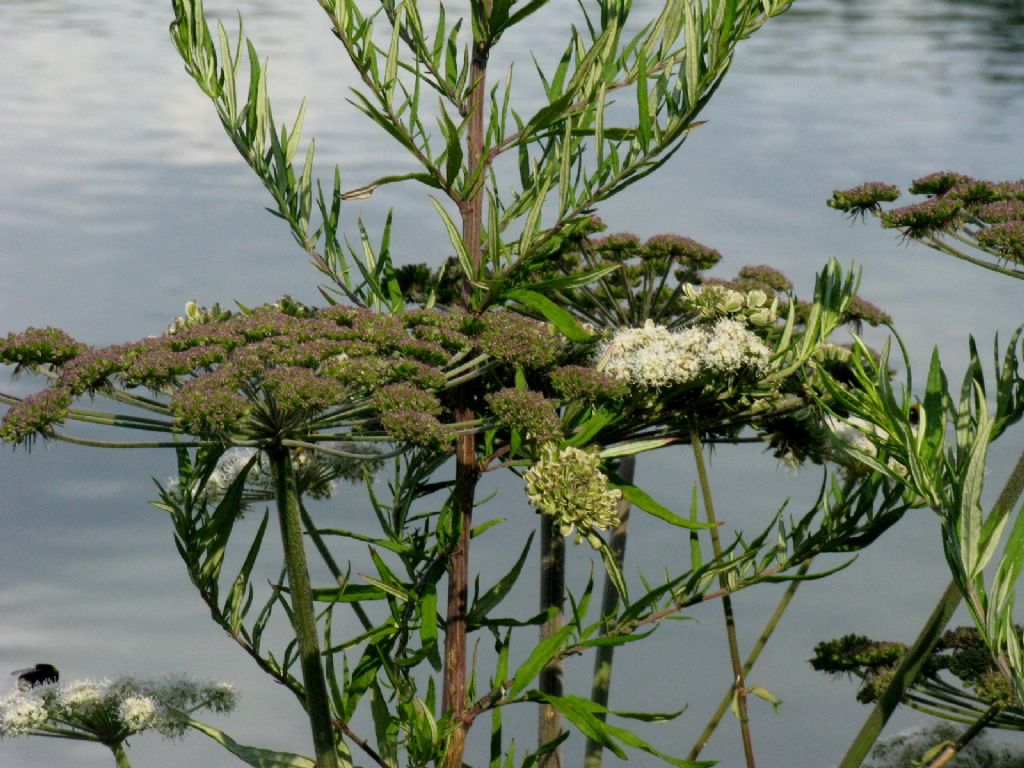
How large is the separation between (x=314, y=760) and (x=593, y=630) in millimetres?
1093

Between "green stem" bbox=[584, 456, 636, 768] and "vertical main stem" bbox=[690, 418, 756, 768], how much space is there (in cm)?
82

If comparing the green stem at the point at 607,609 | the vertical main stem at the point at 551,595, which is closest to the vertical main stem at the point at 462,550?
the vertical main stem at the point at 551,595

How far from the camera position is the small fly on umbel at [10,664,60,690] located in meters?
5.31

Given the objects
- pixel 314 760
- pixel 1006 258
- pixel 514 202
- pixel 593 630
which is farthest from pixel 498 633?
pixel 1006 258

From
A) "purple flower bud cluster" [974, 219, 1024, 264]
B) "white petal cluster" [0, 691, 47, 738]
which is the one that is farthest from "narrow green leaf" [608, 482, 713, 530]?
"white petal cluster" [0, 691, 47, 738]

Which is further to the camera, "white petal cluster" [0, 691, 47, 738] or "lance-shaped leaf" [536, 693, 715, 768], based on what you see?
"white petal cluster" [0, 691, 47, 738]

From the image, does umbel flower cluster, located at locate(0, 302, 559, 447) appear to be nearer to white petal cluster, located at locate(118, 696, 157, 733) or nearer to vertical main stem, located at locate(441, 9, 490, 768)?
vertical main stem, located at locate(441, 9, 490, 768)

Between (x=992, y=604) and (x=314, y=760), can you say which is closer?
(x=992, y=604)

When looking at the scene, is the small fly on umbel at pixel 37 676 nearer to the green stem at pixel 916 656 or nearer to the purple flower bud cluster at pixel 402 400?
the purple flower bud cluster at pixel 402 400

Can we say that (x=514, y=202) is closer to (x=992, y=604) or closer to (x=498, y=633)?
(x=498, y=633)

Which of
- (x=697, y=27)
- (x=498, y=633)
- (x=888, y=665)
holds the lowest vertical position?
(x=888, y=665)

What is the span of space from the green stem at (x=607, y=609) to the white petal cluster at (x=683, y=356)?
107cm

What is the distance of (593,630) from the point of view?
179 inches

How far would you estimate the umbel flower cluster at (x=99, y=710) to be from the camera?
504 centimetres
